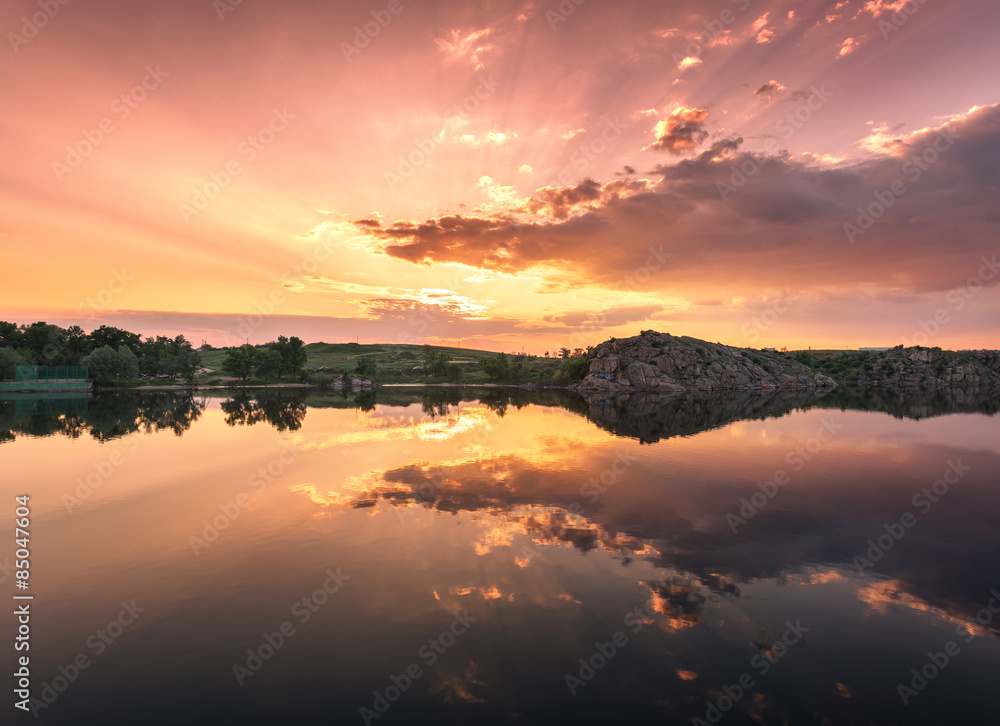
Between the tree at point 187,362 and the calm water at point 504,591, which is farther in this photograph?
the tree at point 187,362

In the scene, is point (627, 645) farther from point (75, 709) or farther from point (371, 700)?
point (75, 709)

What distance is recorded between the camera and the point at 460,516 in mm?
26625

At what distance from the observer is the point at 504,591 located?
58.1 feet

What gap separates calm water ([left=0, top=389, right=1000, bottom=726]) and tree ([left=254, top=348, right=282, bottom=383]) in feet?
514

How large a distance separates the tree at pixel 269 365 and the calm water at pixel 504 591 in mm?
156723

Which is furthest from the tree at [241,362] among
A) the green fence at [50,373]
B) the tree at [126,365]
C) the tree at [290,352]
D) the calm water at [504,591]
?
the calm water at [504,591]

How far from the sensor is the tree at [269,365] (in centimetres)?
18850

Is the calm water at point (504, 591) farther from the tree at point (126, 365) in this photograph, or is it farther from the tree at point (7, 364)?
the tree at point (7, 364)

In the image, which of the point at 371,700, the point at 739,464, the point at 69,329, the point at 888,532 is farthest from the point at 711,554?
the point at 69,329

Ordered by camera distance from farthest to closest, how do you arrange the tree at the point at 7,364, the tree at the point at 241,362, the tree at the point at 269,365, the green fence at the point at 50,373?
the tree at the point at 269,365, the tree at the point at 241,362, the green fence at the point at 50,373, the tree at the point at 7,364

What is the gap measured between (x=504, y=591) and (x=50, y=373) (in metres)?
195

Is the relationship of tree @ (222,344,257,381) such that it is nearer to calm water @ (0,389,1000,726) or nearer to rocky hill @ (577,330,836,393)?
rocky hill @ (577,330,836,393)

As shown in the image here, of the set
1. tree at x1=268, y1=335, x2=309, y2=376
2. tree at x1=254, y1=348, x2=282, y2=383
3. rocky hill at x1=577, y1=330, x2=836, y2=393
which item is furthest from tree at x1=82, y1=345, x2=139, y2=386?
rocky hill at x1=577, y1=330, x2=836, y2=393

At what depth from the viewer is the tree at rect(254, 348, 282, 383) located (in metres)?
188
